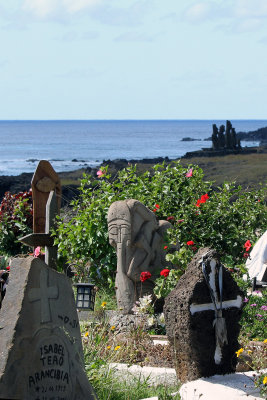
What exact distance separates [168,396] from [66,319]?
4.21ft

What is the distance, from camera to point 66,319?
5.28 metres

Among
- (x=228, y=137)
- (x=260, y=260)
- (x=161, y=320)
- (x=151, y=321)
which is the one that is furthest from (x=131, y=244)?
(x=228, y=137)

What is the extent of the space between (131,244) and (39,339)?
4.20 m

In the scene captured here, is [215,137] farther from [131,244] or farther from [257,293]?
[131,244]

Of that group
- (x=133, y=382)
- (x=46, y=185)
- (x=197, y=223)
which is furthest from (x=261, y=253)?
(x=133, y=382)

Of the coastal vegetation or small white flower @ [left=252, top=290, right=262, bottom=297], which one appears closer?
the coastal vegetation

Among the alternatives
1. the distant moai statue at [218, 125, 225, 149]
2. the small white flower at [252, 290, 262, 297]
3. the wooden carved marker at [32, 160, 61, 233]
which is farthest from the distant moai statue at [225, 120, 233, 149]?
the small white flower at [252, 290, 262, 297]

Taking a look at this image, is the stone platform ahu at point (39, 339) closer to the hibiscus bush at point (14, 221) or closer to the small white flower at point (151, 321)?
the small white flower at point (151, 321)

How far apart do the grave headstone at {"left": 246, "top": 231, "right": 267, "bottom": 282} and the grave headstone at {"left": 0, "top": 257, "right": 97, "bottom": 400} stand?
5.96 metres

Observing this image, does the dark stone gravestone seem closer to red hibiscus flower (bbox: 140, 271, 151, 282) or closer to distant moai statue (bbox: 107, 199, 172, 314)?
red hibiscus flower (bbox: 140, 271, 151, 282)

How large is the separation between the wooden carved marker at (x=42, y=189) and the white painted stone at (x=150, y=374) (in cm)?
558

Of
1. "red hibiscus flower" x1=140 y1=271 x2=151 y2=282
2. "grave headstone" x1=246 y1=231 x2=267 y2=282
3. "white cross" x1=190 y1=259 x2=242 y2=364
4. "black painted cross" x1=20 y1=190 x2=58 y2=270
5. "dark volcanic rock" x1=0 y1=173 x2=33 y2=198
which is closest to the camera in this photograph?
"white cross" x1=190 y1=259 x2=242 y2=364

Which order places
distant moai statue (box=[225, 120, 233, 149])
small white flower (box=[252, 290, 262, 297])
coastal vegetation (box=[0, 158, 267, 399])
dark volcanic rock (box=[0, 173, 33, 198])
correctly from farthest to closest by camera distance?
distant moai statue (box=[225, 120, 233, 149])
dark volcanic rock (box=[0, 173, 33, 198])
small white flower (box=[252, 290, 262, 297])
coastal vegetation (box=[0, 158, 267, 399])

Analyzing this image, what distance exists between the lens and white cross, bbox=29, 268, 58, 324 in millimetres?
5023
